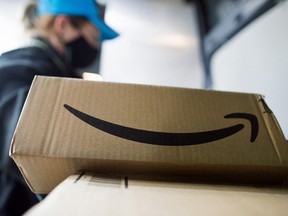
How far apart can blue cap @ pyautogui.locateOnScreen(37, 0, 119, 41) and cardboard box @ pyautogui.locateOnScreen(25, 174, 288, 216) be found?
89 cm

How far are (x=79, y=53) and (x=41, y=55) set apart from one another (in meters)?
0.19

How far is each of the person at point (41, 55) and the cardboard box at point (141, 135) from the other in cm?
20

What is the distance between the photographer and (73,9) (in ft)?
3.66

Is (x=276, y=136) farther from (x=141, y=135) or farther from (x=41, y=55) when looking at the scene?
(x=41, y=55)

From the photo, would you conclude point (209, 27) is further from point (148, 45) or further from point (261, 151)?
point (261, 151)

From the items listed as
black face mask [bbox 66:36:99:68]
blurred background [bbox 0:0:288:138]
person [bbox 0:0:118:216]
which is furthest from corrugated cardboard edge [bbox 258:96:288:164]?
black face mask [bbox 66:36:99:68]

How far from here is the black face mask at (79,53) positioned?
1.08 meters

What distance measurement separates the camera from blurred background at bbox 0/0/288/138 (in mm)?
916

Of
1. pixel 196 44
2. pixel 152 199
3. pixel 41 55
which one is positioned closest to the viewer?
pixel 152 199

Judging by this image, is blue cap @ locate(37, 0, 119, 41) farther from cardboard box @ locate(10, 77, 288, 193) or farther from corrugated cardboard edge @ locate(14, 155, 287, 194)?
corrugated cardboard edge @ locate(14, 155, 287, 194)

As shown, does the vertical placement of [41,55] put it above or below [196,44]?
below

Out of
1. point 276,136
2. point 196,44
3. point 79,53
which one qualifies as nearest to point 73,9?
point 79,53


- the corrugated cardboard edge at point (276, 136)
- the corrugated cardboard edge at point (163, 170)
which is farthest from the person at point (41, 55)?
the corrugated cardboard edge at point (276, 136)

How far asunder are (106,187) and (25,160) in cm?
16
